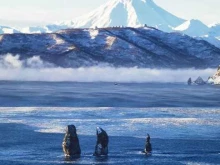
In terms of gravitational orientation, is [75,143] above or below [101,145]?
Answer: above

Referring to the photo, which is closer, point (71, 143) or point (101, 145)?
point (71, 143)

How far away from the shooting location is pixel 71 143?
13575 cm

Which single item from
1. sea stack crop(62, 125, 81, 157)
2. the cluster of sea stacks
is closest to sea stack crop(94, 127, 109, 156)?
Result: the cluster of sea stacks

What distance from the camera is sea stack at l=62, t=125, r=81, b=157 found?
134125mm

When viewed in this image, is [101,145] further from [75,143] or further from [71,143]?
[71,143]

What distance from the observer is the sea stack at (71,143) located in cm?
13412

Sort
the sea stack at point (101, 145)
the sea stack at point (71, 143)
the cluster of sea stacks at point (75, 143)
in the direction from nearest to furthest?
the sea stack at point (71, 143), the cluster of sea stacks at point (75, 143), the sea stack at point (101, 145)

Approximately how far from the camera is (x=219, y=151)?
474ft

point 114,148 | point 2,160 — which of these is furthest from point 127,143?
point 2,160

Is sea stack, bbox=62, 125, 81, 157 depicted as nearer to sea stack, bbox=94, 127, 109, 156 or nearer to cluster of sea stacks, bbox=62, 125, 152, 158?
cluster of sea stacks, bbox=62, 125, 152, 158

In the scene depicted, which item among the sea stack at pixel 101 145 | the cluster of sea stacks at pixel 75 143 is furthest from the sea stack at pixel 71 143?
the sea stack at pixel 101 145

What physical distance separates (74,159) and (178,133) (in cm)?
5407

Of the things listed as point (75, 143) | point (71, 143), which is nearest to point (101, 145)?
point (75, 143)

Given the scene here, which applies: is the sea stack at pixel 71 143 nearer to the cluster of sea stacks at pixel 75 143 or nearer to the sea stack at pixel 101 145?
the cluster of sea stacks at pixel 75 143
